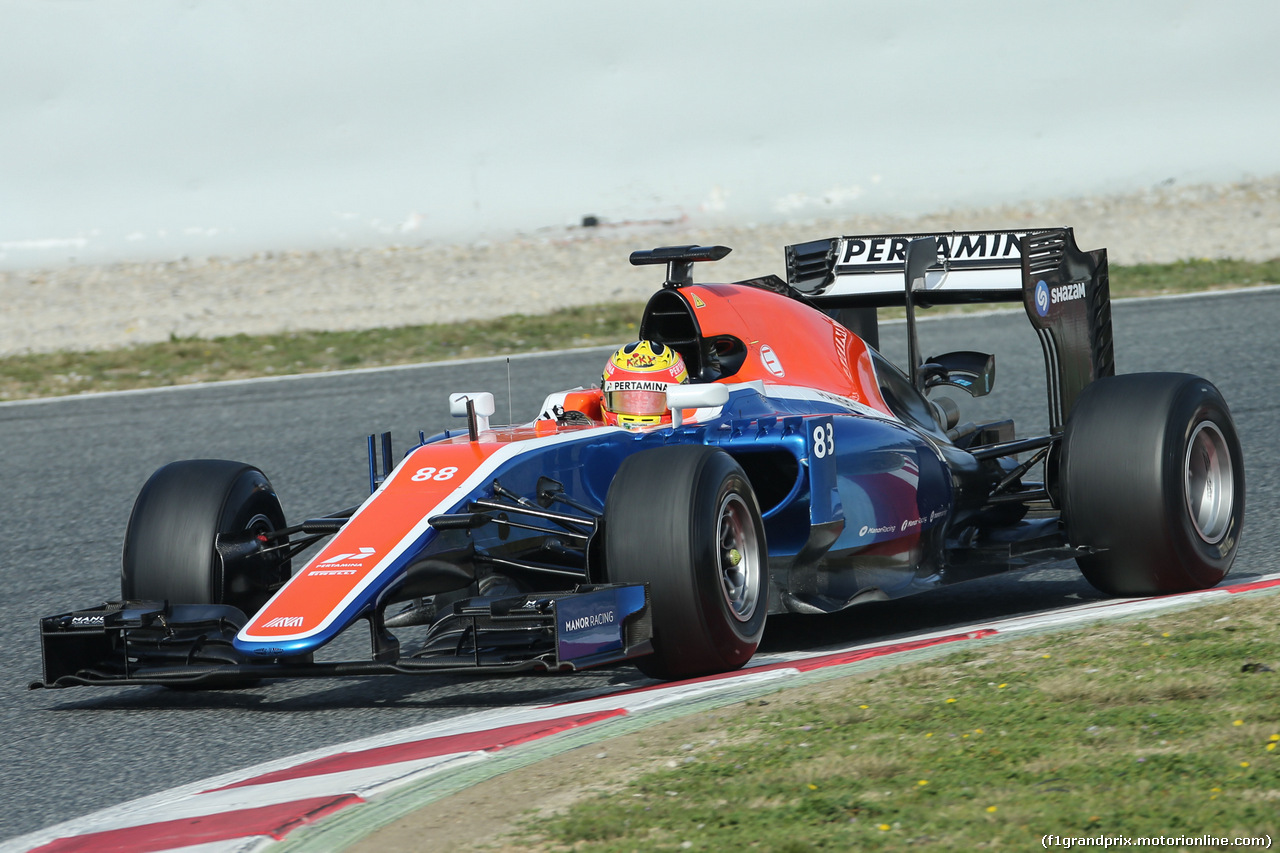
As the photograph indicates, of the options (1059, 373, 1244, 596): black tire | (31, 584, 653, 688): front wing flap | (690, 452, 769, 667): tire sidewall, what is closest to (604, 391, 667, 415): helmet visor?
(690, 452, 769, 667): tire sidewall

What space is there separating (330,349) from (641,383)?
35.1 ft

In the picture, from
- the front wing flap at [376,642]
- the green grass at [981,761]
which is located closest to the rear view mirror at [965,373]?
the green grass at [981,761]

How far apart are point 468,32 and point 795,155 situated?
4.83 metres

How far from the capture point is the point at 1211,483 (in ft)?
21.4

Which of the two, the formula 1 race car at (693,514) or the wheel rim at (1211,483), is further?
the wheel rim at (1211,483)

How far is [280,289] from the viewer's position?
785 inches

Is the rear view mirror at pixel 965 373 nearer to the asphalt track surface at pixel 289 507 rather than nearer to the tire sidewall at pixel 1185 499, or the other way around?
the asphalt track surface at pixel 289 507

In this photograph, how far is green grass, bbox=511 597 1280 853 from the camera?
3.39 m

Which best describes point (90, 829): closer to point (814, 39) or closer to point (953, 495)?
point (953, 495)

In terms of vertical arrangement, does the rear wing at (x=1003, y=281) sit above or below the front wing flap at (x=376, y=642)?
above

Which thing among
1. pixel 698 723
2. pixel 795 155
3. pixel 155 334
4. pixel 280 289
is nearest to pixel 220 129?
pixel 280 289

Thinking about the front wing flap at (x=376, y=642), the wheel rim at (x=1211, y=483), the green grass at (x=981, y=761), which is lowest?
the green grass at (x=981, y=761)

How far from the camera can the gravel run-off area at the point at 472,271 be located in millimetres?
18609

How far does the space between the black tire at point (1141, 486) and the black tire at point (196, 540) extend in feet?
10.2
